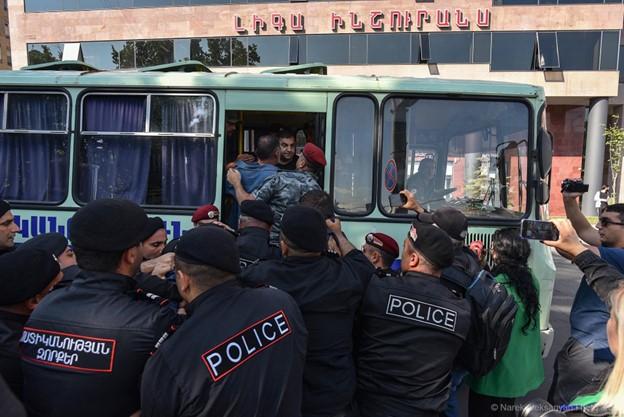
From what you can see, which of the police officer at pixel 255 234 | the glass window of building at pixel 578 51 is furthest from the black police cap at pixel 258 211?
the glass window of building at pixel 578 51

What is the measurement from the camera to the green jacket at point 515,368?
3.01 m

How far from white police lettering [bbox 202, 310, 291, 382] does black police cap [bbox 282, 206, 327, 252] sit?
573 millimetres

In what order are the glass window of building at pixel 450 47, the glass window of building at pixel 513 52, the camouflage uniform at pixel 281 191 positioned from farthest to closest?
the glass window of building at pixel 450 47, the glass window of building at pixel 513 52, the camouflage uniform at pixel 281 191

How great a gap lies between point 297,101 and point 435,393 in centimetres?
279

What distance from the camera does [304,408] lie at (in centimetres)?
215

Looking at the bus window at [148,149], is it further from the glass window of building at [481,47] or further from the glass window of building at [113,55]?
the glass window of building at [113,55]

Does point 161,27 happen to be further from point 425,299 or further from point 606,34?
point 425,299

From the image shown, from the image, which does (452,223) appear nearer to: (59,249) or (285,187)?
(285,187)

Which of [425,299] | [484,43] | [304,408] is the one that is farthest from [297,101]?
[484,43]

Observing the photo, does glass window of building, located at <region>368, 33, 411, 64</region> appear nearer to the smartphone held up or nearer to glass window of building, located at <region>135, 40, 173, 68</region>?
glass window of building, located at <region>135, 40, 173, 68</region>

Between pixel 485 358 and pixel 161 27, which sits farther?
pixel 161 27

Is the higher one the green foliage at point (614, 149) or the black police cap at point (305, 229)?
the green foliage at point (614, 149)

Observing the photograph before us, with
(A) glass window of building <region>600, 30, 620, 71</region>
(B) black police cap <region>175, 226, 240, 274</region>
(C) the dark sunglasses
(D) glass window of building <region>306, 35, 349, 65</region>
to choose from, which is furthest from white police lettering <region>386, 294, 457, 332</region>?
(A) glass window of building <region>600, 30, 620, 71</region>

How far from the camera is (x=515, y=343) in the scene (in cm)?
303
